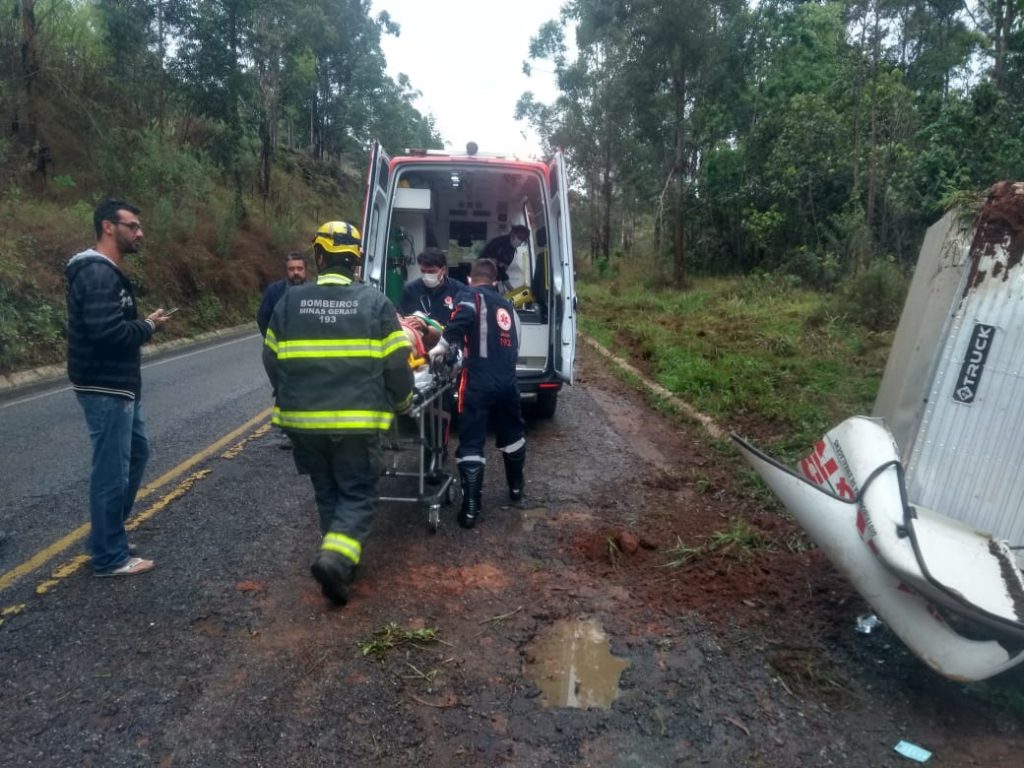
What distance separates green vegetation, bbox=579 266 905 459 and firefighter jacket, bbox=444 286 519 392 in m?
2.71

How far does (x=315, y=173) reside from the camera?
39906 mm

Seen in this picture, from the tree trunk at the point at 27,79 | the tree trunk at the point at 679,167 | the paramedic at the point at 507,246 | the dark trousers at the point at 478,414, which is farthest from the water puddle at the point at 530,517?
the tree trunk at the point at 679,167

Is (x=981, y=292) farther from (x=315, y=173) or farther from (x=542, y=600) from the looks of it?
(x=315, y=173)

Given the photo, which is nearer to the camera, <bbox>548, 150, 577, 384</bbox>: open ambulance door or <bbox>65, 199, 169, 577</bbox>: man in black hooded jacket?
<bbox>65, 199, 169, 577</bbox>: man in black hooded jacket

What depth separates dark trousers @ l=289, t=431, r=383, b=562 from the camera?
412 centimetres

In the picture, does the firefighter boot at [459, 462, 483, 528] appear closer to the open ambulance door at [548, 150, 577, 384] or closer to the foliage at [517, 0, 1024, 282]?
the open ambulance door at [548, 150, 577, 384]

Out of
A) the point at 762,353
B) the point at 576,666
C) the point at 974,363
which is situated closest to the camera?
the point at 576,666

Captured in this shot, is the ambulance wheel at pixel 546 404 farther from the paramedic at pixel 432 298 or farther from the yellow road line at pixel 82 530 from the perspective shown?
the yellow road line at pixel 82 530

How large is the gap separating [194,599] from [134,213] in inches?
79.8

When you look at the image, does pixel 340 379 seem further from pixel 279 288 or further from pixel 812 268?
pixel 812 268

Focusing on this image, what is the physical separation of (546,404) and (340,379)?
4.33 metres

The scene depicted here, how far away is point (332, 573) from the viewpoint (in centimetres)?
390

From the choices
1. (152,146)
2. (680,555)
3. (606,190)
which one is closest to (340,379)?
(680,555)

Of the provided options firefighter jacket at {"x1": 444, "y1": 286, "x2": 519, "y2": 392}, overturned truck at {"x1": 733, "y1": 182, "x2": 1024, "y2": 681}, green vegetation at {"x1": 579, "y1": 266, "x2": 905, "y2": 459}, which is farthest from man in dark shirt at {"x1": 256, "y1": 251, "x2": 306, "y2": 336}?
overturned truck at {"x1": 733, "y1": 182, "x2": 1024, "y2": 681}
